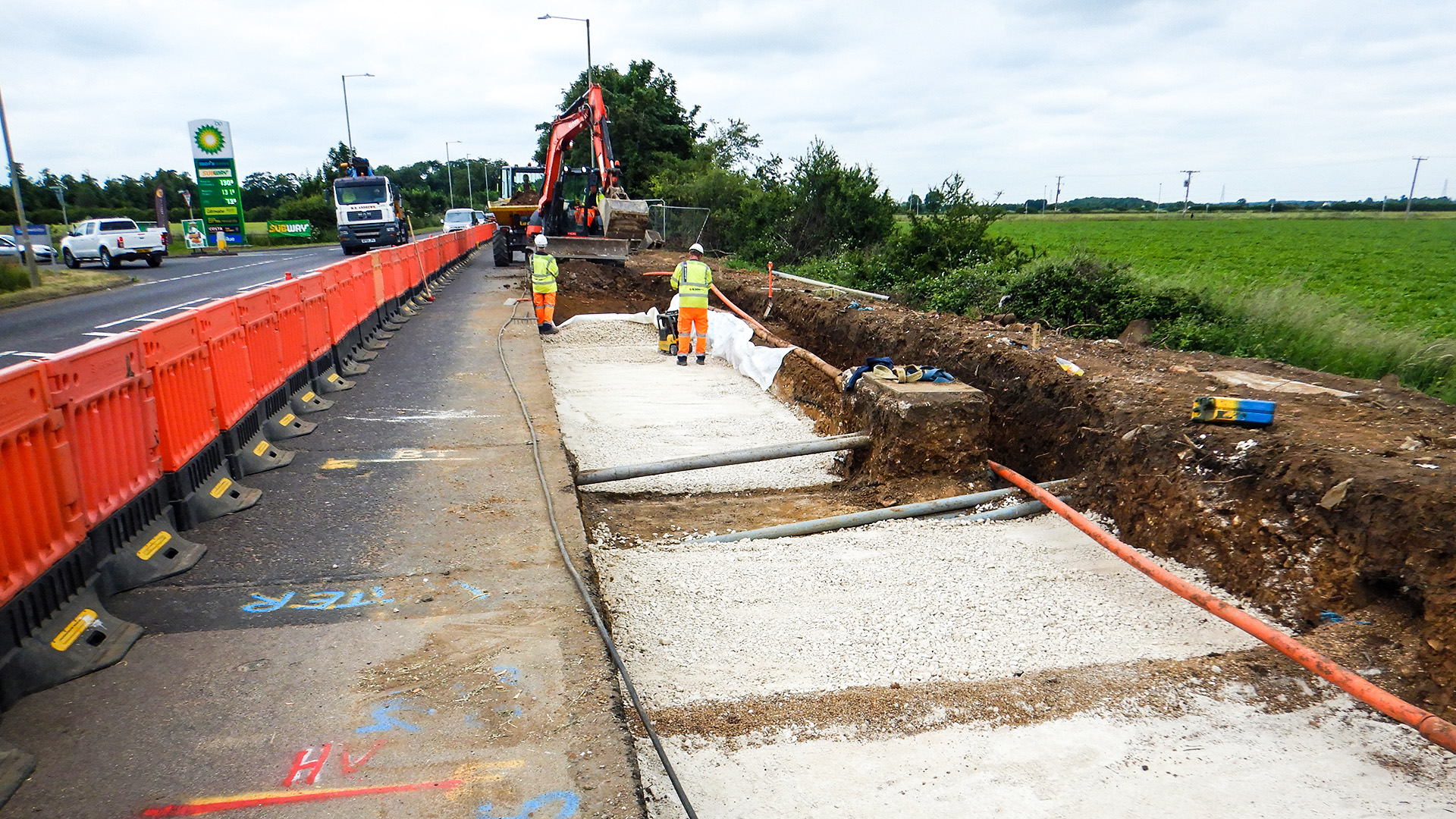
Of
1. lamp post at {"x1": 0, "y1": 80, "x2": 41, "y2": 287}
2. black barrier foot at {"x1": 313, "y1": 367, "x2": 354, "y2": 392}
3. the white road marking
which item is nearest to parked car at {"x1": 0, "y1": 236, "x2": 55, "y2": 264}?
lamp post at {"x1": 0, "y1": 80, "x2": 41, "y2": 287}

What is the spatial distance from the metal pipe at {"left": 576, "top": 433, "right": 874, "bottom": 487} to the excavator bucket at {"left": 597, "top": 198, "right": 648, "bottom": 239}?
14.3m

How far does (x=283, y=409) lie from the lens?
265 inches

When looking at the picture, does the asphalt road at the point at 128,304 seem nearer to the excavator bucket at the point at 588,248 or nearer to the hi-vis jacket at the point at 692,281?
the excavator bucket at the point at 588,248

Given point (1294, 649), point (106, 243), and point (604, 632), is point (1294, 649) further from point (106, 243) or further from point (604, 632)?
point (106, 243)

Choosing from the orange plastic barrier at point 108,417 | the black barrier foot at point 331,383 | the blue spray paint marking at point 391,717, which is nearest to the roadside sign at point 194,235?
the black barrier foot at point 331,383

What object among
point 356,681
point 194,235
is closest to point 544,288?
point 356,681

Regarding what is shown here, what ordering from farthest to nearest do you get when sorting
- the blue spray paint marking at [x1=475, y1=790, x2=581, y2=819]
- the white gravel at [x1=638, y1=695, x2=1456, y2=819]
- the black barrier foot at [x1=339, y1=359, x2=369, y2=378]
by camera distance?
the black barrier foot at [x1=339, y1=359, x2=369, y2=378] → the white gravel at [x1=638, y1=695, x2=1456, y2=819] → the blue spray paint marking at [x1=475, y1=790, x2=581, y2=819]

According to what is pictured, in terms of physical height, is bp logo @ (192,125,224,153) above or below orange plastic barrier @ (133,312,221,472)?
above

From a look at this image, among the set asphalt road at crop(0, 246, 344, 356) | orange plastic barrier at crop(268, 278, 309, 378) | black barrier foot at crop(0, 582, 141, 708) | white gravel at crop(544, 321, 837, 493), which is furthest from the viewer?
asphalt road at crop(0, 246, 344, 356)

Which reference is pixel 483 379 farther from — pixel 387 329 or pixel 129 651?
pixel 129 651

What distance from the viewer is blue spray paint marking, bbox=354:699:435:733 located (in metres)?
2.79

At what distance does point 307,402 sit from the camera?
7324 millimetres

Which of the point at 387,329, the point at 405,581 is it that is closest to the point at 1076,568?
the point at 405,581

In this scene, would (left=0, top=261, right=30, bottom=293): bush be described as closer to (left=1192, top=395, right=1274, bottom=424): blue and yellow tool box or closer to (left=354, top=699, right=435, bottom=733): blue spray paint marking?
(left=354, top=699, right=435, bottom=733): blue spray paint marking
